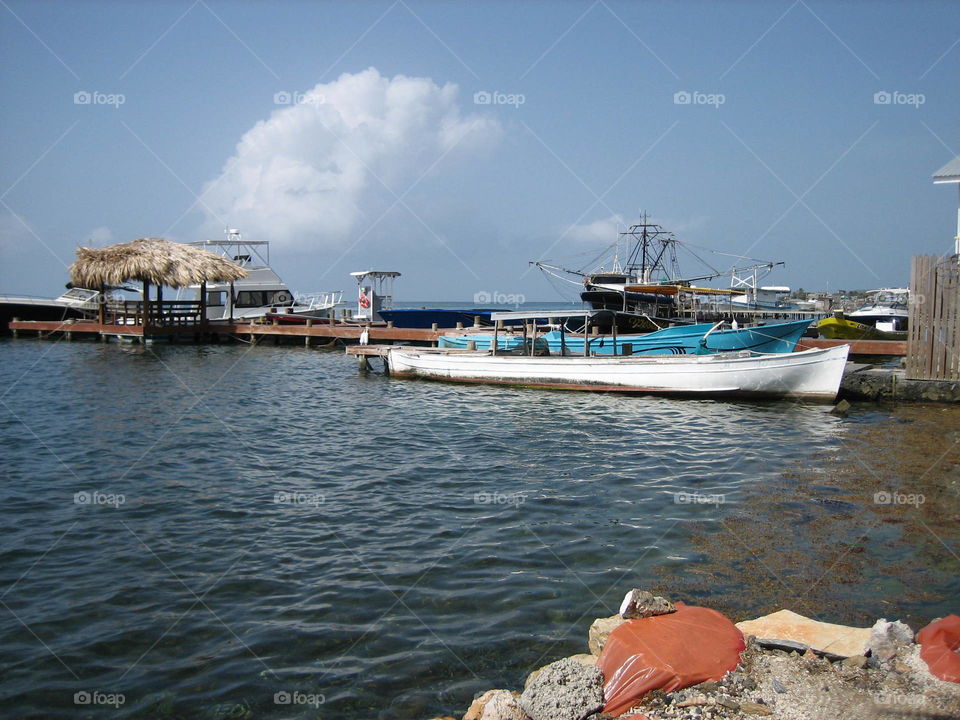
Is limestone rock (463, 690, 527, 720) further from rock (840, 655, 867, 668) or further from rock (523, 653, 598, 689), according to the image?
rock (840, 655, 867, 668)

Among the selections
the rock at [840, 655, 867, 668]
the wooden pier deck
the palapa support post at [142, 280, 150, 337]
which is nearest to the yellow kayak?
the wooden pier deck

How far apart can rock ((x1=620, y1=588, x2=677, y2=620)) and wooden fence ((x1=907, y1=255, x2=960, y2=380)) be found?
13569 millimetres

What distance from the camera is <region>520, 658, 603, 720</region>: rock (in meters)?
4.02

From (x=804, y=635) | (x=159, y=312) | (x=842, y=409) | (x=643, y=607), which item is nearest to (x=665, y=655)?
(x=643, y=607)

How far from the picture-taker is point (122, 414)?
50.4 ft

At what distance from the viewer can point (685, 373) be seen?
17344 millimetres

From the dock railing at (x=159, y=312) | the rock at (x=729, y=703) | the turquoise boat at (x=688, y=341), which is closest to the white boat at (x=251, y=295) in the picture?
the dock railing at (x=159, y=312)

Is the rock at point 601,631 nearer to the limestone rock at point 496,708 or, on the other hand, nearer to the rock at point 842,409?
the limestone rock at point 496,708

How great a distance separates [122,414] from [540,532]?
11370 mm

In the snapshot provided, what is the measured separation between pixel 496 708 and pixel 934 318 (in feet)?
50.4

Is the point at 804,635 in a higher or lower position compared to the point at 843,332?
lower

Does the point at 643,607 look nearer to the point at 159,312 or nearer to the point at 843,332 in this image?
the point at 843,332

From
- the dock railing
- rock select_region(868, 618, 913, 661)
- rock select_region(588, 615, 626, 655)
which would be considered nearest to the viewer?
rock select_region(868, 618, 913, 661)

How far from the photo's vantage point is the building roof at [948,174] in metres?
17.8
